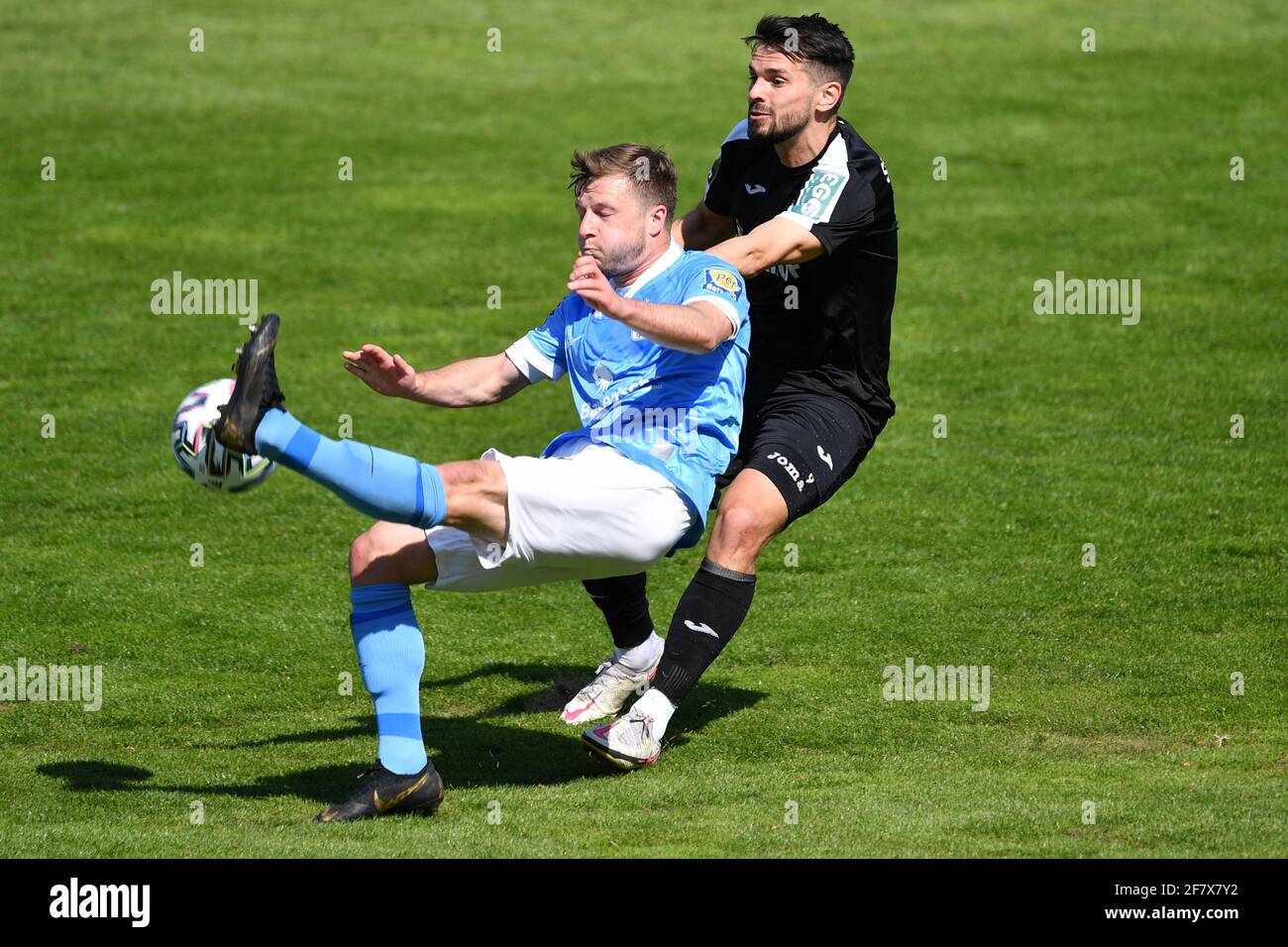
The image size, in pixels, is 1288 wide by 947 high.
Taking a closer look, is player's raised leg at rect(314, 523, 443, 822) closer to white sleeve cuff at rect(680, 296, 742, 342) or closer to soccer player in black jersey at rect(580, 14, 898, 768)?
soccer player in black jersey at rect(580, 14, 898, 768)

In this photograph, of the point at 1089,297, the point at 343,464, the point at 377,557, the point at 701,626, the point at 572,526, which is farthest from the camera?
the point at 1089,297

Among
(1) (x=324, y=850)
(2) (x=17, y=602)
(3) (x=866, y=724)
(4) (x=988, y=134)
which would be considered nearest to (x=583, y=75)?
(4) (x=988, y=134)

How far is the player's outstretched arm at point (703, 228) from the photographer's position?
24.9 ft

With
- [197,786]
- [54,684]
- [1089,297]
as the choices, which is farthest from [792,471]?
[1089,297]

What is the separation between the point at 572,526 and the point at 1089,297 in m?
9.67

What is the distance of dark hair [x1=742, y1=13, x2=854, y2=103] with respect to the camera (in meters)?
6.83

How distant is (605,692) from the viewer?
709 centimetres

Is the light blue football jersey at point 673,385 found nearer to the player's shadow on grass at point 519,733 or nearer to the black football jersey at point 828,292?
the black football jersey at point 828,292

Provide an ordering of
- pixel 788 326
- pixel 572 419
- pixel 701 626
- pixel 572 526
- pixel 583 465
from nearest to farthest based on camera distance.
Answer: pixel 572 526, pixel 583 465, pixel 701 626, pixel 788 326, pixel 572 419

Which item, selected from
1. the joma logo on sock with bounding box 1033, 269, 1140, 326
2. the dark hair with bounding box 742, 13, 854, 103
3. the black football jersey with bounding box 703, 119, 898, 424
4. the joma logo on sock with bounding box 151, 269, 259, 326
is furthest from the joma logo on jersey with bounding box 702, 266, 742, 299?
the joma logo on sock with bounding box 151, 269, 259, 326

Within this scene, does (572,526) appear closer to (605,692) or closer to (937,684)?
(605,692)

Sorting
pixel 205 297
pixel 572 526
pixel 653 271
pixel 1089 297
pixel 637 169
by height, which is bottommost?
pixel 572 526

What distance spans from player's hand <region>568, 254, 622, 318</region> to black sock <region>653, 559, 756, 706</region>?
1.46 metres

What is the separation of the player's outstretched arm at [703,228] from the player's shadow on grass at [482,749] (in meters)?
2.10
